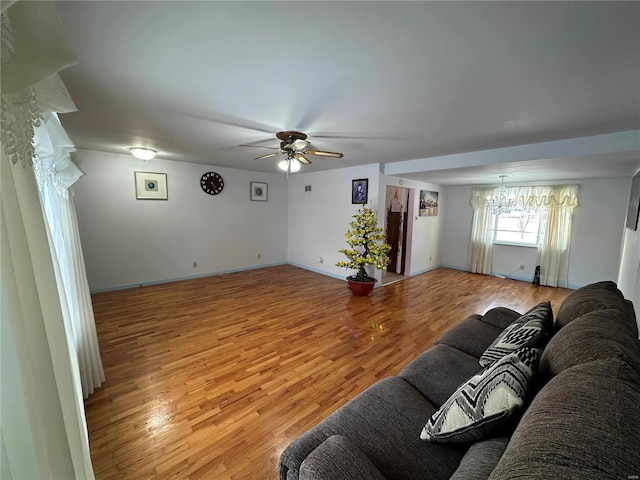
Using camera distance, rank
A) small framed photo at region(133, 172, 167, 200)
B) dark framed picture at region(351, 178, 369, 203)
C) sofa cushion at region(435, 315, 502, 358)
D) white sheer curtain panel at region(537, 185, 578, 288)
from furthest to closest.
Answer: white sheer curtain panel at region(537, 185, 578, 288), dark framed picture at region(351, 178, 369, 203), small framed photo at region(133, 172, 167, 200), sofa cushion at region(435, 315, 502, 358)

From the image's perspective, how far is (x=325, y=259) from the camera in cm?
540

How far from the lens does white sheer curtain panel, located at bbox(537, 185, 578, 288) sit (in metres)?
4.69

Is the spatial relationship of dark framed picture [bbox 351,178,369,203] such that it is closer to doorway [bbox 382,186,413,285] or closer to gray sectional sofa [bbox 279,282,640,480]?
doorway [bbox 382,186,413,285]

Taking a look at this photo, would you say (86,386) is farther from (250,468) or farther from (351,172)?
(351,172)

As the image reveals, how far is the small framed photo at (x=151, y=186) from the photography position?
13.9ft

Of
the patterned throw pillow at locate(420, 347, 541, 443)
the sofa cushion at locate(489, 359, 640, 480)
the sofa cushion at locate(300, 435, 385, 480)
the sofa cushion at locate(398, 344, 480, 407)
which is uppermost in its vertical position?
the sofa cushion at locate(489, 359, 640, 480)

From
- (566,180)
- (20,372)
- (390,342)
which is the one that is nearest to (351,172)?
(390,342)

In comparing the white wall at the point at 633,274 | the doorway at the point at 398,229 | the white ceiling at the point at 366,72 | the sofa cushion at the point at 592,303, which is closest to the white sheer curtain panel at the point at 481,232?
the doorway at the point at 398,229

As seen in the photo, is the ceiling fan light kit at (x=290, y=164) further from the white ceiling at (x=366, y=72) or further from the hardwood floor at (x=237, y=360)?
the hardwood floor at (x=237, y=360)

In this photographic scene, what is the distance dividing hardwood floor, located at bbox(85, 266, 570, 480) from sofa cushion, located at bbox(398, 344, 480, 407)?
2.28 ft

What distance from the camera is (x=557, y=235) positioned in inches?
190

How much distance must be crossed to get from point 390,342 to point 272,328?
1373mm

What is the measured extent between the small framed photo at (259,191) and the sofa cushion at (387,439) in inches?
197

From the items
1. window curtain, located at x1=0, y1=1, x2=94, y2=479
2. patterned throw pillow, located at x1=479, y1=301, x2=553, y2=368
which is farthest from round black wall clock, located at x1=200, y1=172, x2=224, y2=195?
patterned throw pillow, located at x1=479, y1=301, x2=553, y2=368
